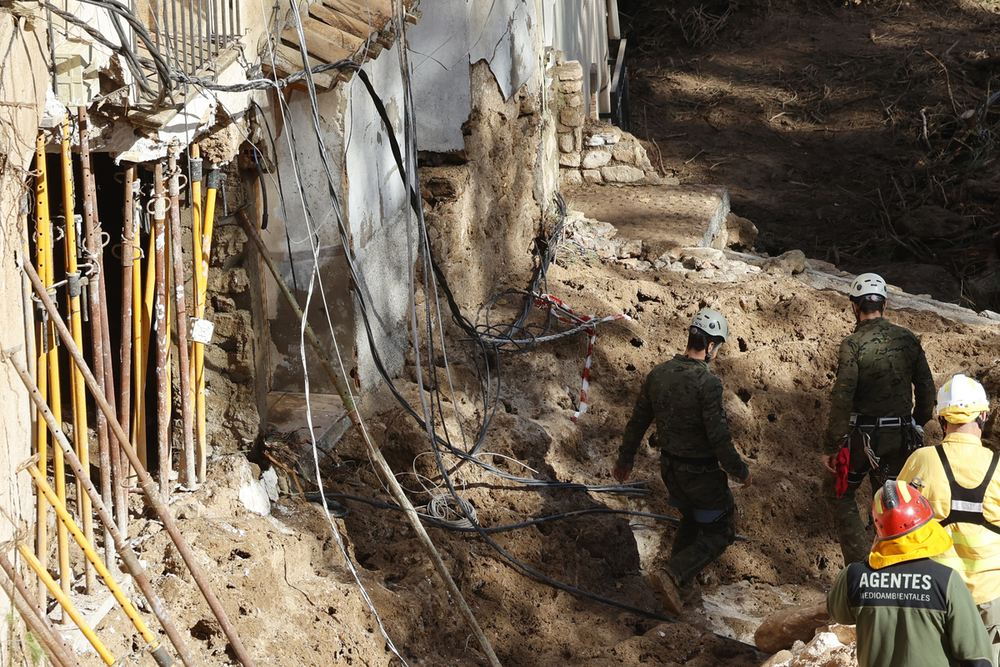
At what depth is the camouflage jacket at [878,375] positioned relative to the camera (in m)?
6.23

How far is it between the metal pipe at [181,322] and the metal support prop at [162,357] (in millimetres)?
60

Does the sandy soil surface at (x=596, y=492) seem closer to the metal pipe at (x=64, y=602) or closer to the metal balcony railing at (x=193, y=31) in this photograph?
the metal pipe at (x=64, y=602)

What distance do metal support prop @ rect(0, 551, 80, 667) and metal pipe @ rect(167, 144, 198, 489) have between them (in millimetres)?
1587

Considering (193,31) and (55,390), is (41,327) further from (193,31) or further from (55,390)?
(193,31)

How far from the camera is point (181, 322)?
5055mm

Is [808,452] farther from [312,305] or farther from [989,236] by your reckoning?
[989,236]

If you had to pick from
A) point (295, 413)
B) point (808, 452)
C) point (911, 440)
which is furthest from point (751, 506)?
point (295, 413)

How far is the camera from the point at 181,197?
5238mm

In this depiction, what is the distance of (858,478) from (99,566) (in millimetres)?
4876

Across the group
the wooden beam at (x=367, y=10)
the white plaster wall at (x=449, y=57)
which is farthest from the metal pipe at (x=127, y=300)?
the white plaster wall at (x=449, y=57)

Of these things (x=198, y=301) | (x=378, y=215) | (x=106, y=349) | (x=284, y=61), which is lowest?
(x=106, y=349)

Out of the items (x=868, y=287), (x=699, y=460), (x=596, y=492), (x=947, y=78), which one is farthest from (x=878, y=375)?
(x=947, y=78)

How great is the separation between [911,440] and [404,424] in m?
3.45

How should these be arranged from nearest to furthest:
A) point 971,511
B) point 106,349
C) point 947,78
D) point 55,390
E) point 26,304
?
point 26,304 < point 55,390 < point 971,511 < point 106,349 < point 947,78
